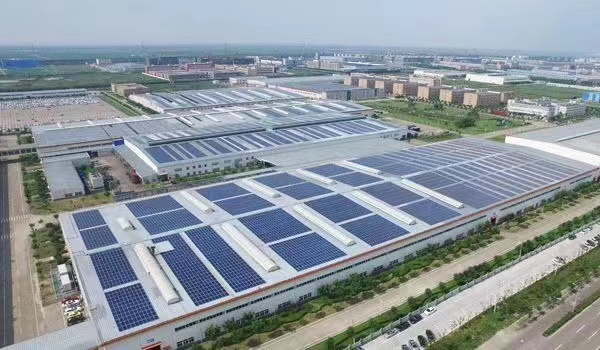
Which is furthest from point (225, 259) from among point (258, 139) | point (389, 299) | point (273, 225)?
point (258, 139)

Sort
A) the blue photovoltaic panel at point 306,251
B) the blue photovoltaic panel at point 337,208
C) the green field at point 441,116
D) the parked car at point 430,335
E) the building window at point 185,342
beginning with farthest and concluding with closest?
the green field at point 441,116 < the blue photovoltaic panel at point 337,208 < the blue photovoltaic panel at point 306,251 < the parked car at point 430,335 < the building window at point 185,342

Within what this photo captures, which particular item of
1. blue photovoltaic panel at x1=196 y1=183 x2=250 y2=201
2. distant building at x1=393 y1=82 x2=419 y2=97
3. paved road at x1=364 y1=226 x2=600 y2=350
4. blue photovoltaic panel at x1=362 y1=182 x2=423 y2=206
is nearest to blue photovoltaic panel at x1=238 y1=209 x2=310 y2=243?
blue photovoltaic panel at x1=196 y1=183 x2=250 y2=201

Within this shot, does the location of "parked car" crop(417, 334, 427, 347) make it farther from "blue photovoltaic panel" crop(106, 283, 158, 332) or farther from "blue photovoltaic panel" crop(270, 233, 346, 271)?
"blue photovoltaic panel" crop(106, 283, 158, 332)

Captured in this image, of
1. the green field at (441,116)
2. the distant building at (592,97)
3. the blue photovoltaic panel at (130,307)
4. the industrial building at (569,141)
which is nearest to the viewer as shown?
the blue photovoltaic panel at (130,307)

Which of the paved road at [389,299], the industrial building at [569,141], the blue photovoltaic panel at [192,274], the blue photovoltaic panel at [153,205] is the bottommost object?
the paved road at [389,299]

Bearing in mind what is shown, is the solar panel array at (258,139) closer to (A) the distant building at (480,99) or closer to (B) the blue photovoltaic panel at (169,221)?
(B) the blue photovoltaic panel at (169,221)

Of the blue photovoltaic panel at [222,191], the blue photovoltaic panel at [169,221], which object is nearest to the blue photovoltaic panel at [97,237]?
the blue photovoltaic panel at [169,221]

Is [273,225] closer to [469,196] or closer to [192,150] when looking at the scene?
[469,196]
